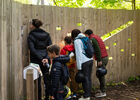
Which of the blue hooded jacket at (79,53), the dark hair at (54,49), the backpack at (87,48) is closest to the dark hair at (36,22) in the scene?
the blue hooded jacket at (79,53)

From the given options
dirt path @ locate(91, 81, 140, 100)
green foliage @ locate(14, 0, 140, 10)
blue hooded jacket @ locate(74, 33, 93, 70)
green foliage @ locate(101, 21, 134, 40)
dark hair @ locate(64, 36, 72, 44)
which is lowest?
dirt path @ locate(91, 81, 140, 100)

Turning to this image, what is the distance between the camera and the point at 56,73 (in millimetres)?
4254

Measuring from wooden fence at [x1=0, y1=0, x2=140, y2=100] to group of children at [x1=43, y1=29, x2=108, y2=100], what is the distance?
74cm

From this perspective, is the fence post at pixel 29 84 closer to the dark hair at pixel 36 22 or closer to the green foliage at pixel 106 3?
the dark hair at pixel 36 22

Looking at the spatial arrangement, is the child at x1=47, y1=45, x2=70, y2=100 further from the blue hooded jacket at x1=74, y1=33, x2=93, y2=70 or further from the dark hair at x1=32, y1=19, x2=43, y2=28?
the dark hair at x1=32, y1=19, x2=43, y2=28

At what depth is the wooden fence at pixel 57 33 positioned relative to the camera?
4.07m

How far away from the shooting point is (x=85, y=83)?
18.8 feet

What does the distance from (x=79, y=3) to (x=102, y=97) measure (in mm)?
7376

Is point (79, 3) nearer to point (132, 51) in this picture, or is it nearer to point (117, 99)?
point (132, 51)

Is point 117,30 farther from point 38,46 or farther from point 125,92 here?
point 38,46

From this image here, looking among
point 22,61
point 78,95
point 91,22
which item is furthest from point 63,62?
point 91,22

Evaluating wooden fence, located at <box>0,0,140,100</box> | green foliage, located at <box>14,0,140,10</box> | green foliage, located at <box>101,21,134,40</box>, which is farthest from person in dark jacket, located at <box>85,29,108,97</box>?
green foliage, located at <box>14,0,140,10</box>

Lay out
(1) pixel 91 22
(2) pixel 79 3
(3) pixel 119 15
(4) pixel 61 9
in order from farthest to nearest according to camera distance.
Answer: (2) pixel 79 3 < (3) pixel 119 15 < (1) pixel 91 22 < (4) pixel 61 9

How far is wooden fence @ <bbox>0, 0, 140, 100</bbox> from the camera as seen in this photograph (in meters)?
4.07
